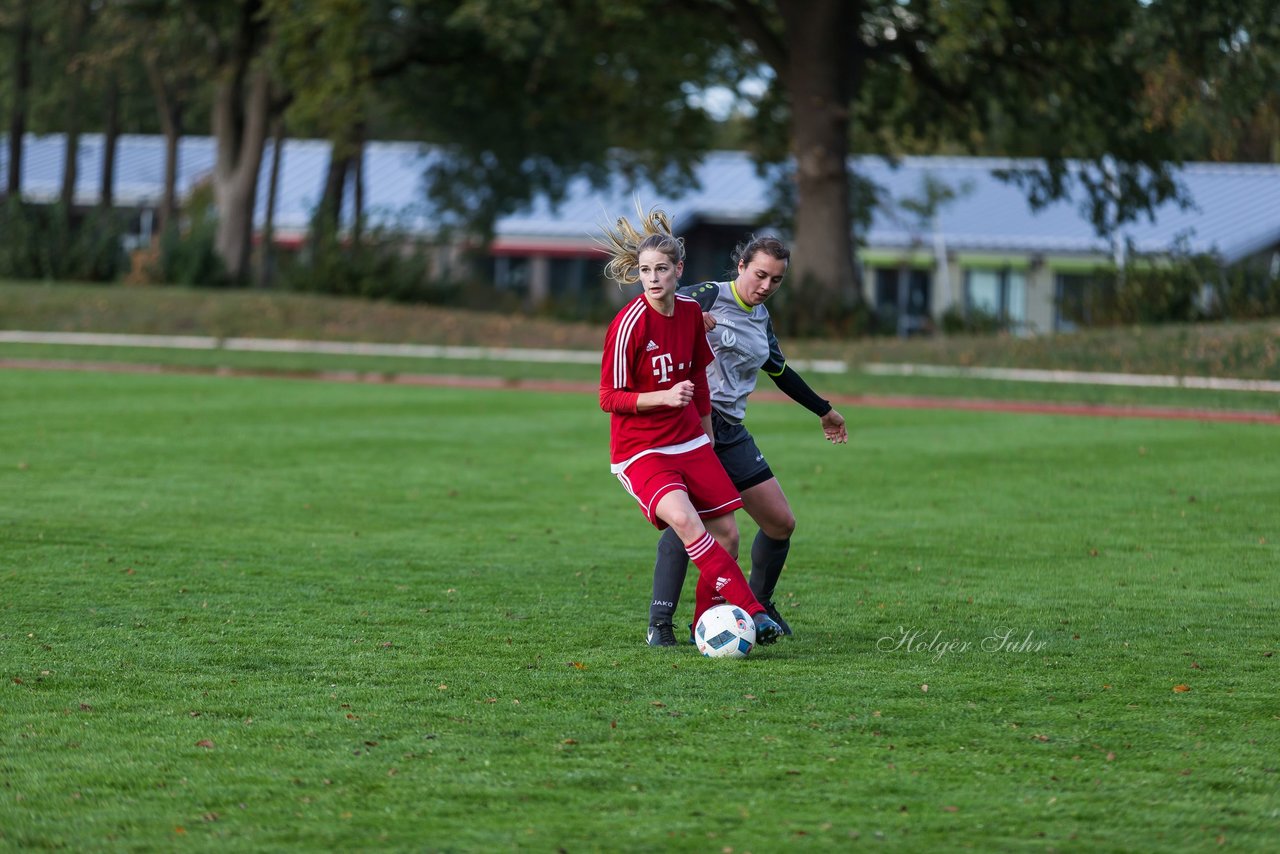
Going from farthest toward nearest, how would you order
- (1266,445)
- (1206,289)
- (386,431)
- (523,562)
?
(1206,289) → (386,431) → (1266,445) → (523,562)

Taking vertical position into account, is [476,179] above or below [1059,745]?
above

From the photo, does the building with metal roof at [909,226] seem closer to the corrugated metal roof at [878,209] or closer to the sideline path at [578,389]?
the corrugated metal roof at [878,209]

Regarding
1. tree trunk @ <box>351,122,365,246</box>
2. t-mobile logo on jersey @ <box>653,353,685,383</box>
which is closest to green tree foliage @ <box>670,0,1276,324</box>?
tree trunk @ <box>351,122,365,246</box>

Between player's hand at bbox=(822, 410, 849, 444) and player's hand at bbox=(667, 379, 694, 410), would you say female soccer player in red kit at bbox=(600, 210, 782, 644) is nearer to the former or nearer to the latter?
player's hand at bbox=(667, 379, 694, 410)

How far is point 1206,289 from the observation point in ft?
100

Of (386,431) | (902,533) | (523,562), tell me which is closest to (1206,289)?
(386,431)

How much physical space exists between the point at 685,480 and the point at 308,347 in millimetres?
24870

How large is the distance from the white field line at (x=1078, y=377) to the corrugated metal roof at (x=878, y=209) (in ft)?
57.5

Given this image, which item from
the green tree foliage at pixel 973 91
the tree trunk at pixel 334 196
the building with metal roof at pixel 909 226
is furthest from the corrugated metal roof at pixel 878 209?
the green tree foliage at pixel 973 91

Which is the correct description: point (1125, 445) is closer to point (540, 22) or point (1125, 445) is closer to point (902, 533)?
point (902, 533)

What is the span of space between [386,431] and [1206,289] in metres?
19.0

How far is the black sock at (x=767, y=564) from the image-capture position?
763cm

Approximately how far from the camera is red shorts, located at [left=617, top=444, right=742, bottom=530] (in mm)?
7008

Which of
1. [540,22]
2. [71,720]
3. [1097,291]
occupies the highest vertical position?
[540,22]
